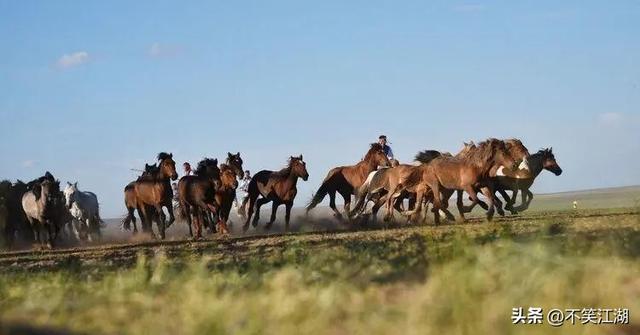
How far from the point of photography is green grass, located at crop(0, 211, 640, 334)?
6.49 m

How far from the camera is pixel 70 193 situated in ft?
98.5

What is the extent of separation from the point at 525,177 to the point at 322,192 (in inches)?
270

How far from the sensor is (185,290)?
7.82 meters

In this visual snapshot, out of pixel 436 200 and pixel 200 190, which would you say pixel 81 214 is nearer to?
pixel 200 190

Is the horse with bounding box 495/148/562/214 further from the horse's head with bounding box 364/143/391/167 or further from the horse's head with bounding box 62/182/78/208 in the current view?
the horse's head with bounding box 62/182/78/208

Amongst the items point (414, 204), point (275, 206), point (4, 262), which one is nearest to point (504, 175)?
point (414, 204)

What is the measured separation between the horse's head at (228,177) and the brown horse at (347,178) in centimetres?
335

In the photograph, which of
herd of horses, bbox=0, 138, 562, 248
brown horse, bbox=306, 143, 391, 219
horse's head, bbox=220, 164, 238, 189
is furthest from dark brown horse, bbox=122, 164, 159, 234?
brown horse, bbox=306, 143, 391, 219

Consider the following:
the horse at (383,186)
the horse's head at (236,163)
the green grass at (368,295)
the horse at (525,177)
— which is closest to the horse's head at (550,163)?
the horse at (525,177)

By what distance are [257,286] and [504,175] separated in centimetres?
1711

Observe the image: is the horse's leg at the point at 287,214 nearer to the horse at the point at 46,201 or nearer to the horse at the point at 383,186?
the horse at the point at 383,186

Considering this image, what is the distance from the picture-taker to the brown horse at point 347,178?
26.3 meters

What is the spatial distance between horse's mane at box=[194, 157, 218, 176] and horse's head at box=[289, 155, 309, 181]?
230 cm

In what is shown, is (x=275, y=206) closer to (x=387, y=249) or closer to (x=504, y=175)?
(x=504, y=175)
